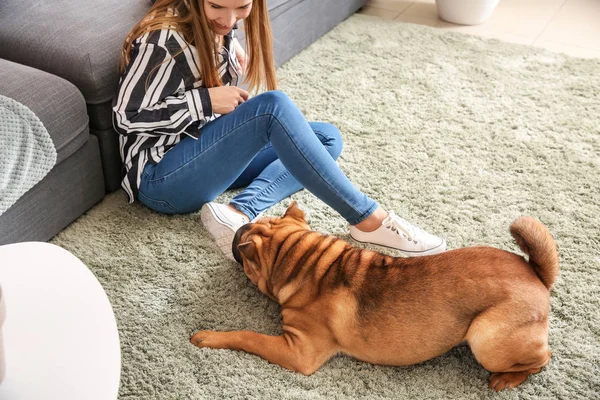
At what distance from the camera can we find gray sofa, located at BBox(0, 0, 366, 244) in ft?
5.77

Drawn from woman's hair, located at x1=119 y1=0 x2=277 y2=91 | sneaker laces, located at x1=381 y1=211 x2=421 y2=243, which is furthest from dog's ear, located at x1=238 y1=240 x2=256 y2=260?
woman's hair, located at x1=119 y1=0 x2=277 y2=91

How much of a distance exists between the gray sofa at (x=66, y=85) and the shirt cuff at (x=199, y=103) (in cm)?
27

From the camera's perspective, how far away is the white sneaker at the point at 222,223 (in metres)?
1.89

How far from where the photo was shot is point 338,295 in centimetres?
152

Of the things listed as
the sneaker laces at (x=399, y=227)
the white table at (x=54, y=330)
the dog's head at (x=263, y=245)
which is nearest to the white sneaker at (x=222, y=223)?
the dog's head at (x=263, y=245)

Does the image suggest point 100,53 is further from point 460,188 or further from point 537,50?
point 537,50

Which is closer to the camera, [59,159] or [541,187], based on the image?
[59,159]

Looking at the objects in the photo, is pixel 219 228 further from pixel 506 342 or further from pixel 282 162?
pixel 506 342

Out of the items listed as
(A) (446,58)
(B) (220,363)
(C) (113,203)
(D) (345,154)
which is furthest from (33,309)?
(A) (446,58)

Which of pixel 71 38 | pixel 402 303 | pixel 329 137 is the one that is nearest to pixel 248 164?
pixel 329 137

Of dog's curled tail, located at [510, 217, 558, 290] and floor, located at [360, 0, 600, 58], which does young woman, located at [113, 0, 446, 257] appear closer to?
dog's curled tail, located at [510, 217, 558, 290]

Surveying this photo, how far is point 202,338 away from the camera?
1.61 m

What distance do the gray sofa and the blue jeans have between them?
0.61 ft

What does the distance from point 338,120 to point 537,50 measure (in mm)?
1225
